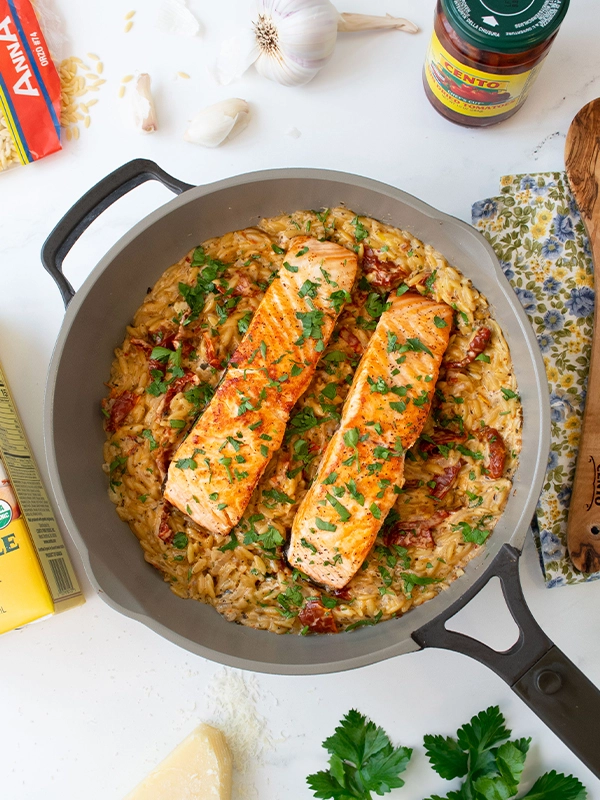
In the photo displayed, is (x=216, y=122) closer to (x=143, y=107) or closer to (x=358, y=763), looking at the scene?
(x=143, y=107)

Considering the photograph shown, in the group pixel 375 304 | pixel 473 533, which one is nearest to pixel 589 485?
pixel 473 533

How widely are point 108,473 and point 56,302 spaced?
41.5 inches

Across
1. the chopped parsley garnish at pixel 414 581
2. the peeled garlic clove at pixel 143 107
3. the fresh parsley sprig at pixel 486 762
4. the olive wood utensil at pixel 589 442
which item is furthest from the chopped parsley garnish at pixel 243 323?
the fresh parsley sprig at pixel 486 762

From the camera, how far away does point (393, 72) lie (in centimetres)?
361

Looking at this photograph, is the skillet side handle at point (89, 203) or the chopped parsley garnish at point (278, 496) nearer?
the skillet side handle at point (89, 203)

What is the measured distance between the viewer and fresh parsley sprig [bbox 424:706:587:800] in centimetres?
331

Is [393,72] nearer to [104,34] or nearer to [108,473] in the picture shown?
[104,34]

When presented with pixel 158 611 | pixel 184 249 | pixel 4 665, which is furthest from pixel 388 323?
pixel 4 665

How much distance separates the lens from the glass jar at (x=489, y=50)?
2.83 metres

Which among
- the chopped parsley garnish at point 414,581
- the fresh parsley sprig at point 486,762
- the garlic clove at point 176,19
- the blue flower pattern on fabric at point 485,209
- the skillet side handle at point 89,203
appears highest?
the garlic clove at point 176,19

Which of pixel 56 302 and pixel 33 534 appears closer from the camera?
pixel 33 534

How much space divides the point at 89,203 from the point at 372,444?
1.70 metres

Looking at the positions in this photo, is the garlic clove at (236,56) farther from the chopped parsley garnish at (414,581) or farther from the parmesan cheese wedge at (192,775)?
the parmesan cheese wedge at (192,775)

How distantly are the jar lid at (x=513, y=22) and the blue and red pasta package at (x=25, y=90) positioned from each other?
2229mm
